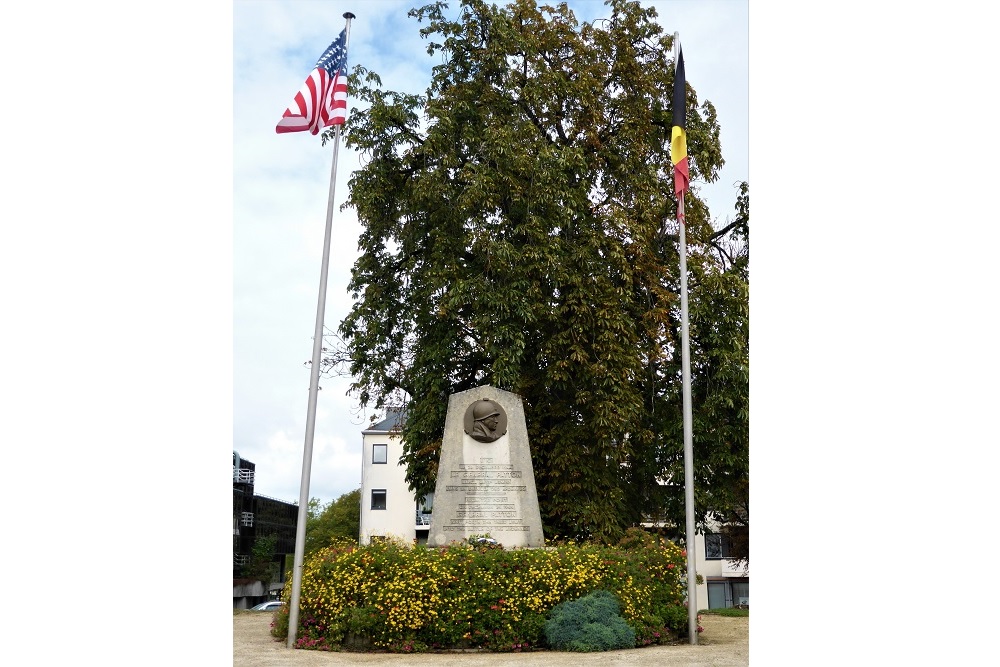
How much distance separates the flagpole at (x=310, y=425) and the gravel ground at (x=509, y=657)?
0.58 meters

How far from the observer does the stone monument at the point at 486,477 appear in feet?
43.9

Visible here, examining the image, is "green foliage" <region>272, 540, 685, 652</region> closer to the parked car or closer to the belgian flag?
the belgian flag

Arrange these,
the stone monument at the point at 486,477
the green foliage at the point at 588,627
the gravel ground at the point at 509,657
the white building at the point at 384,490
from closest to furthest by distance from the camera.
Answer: the gravel ground at the point at 509,657 → the green foliage at the point at 588,627 → the stone monument at the point at 486,477 → the white building at the point at 384,490

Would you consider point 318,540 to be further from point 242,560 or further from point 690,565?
point 690,565

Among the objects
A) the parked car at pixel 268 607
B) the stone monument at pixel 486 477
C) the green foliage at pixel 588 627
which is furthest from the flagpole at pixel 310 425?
the parked car at pixel 268 607

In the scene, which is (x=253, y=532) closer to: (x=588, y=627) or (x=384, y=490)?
(x=384, y=490)

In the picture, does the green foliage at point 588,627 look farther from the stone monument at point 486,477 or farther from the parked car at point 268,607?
the parked car at point 268,607

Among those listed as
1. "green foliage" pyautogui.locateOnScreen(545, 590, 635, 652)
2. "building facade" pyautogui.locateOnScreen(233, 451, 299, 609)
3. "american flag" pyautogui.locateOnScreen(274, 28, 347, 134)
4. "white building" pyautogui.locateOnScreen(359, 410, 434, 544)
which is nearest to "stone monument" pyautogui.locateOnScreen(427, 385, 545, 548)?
"green foliage" pyautogui.locateOnScreen(545, 590, 635, 652)

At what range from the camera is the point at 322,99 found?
12.3 metres

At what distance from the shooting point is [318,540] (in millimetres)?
55750

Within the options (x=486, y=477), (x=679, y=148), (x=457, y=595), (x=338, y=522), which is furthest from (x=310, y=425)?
(x=338, y=522)

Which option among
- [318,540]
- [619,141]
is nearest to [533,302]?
[619,141]

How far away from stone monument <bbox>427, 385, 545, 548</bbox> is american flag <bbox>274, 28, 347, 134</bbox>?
503 centimetres

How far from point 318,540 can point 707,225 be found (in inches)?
1686
